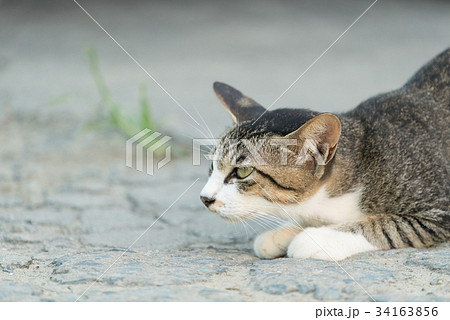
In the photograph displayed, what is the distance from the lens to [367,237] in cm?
327

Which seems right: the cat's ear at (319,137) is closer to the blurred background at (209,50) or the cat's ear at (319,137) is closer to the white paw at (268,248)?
the white paw at (268,248)

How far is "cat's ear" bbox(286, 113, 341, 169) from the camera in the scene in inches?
123

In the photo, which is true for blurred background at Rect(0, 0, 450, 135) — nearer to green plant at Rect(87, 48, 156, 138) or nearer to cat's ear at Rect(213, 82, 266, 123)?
green plant at Rect(87, 48, 156, 138)

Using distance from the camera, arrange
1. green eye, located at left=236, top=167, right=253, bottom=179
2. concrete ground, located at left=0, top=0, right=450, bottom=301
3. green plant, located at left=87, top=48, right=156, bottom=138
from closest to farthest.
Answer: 1. concrete ground, located at left=0, top=0, right=450, bottom=301
2. green eye, located at left=236, top=167, right=253, bottom=179
3. green plant, located at left=87, top=48, right=156, bottom=138

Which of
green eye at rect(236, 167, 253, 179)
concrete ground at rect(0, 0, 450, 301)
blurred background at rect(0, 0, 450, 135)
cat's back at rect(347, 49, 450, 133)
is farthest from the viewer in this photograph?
blurred background at rect(0, 0, 450, 135)

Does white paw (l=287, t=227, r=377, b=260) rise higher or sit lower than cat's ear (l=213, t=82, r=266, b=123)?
lower

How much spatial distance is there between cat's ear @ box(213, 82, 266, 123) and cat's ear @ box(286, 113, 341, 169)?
0.53m

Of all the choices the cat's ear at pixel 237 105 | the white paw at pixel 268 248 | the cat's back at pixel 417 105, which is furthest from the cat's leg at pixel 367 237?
the cat's ear at pixel 237 105

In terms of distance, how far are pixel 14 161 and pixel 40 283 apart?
299cm

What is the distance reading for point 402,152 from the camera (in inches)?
139

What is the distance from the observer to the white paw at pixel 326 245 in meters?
3.15

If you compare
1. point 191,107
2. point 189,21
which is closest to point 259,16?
point 189,21

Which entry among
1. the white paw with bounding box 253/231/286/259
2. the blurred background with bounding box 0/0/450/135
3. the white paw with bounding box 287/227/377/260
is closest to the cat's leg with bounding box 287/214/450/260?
the white paw with bounding box 287/227/377/260
